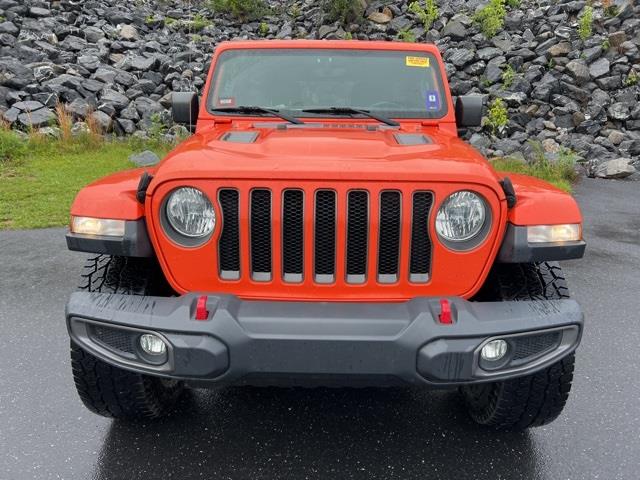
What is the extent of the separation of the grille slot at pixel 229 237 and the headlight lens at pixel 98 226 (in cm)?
42

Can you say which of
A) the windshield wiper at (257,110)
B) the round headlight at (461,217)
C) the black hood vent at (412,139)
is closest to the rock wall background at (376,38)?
the windshield wiper at (257,110)

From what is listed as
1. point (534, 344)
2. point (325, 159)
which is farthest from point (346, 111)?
point (534, 344)

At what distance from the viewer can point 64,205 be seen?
7191 millimetres

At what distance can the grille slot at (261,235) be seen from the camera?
2295mm

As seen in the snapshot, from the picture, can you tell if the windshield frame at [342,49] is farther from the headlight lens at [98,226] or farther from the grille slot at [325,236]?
the grille slot at [325,236]

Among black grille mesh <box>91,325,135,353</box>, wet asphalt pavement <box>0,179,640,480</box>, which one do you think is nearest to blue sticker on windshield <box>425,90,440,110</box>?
wet asphalt pavement <box>0,179,640,480</box>

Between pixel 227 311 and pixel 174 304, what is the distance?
220 millimetres

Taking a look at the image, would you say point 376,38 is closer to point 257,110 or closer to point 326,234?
point 257,110

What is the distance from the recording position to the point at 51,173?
8594 millimetres

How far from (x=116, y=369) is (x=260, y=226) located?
36.4 inches

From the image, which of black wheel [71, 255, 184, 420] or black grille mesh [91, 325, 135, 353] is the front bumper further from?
black wheel [71, 255, 184, 420]

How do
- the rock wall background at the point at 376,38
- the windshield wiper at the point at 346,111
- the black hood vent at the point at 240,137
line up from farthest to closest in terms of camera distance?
1. the rock wall background at the point at 376,38
2. the windshield wiper at the point at 346,111
3. the black hood vent at the point at 240,137

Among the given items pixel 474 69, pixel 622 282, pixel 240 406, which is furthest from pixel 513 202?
pixel 474 69

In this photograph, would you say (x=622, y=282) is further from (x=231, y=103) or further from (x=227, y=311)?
(x=227, y=311)
